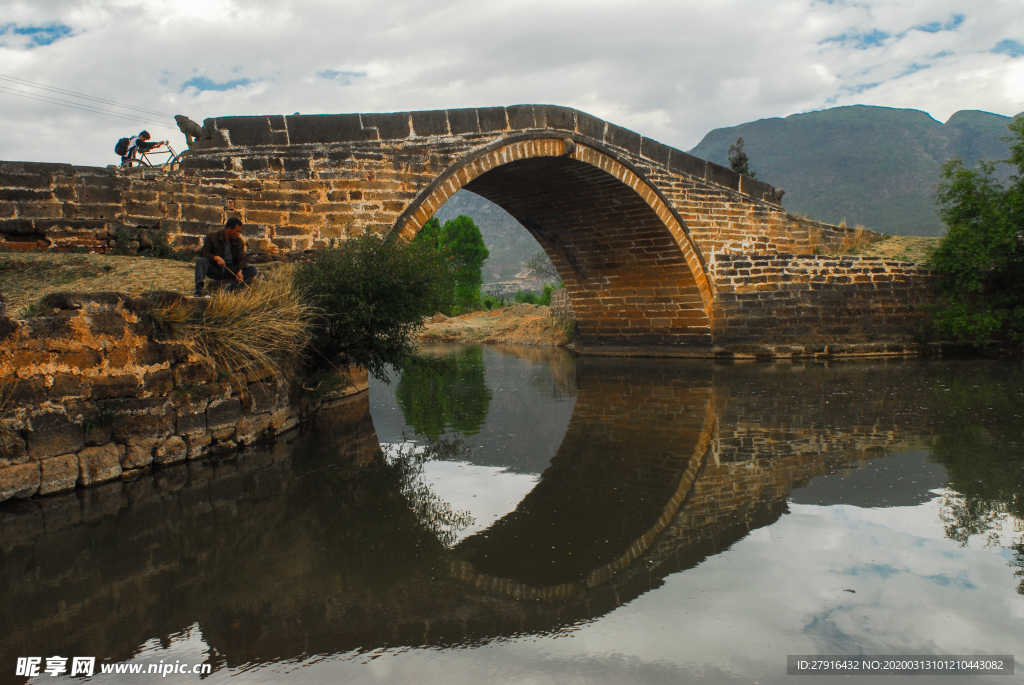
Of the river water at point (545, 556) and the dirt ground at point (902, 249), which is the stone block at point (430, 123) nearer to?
the river water at point (545, 556)

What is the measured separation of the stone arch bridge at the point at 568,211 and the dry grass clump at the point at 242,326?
8.00ft

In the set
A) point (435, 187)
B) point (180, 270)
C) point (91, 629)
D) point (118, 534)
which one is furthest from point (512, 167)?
point (91, 629)

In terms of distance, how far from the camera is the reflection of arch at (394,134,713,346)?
1147 cm

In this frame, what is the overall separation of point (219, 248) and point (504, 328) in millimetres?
16697

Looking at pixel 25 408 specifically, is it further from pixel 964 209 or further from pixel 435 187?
pixel 964 209

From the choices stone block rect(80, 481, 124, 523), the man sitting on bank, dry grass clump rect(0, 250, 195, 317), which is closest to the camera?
stone block rect(80, 481, 124, 523)

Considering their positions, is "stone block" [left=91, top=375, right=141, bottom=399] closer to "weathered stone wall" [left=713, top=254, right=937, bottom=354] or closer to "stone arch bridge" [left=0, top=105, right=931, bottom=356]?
"stone arch bridge" [left=0, top=105, right=931, bottom=356]

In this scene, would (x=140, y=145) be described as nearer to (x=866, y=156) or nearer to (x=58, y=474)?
(x=58, y=474)

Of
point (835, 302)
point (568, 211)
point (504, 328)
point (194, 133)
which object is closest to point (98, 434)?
point (194, 133)

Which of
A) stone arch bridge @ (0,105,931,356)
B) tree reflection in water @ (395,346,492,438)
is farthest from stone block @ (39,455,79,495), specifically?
stone arch bridge @ (0,105,931,356)

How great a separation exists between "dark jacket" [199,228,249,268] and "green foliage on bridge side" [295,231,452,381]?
545 millimetres

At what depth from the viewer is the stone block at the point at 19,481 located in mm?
4172

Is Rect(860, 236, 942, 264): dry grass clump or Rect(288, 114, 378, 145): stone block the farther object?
Rect(860, 236, 942, 264): dry grass clump

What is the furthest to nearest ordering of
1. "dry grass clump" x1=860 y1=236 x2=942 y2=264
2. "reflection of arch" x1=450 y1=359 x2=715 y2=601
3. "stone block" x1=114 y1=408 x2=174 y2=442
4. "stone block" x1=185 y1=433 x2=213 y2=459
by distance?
"dry grass clump" x1=860 y1=236 x2=942 y2=264
"stone block" x1=185 y1=433 x2=213 y2=459
"stone block" x1=114 y1=408 x2=174 y2=442
"reflection of arch" x1=450 y1=359 x2=715 y2=601
